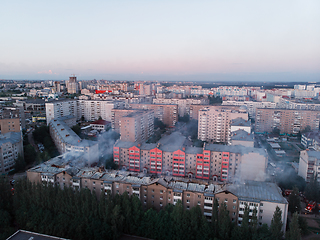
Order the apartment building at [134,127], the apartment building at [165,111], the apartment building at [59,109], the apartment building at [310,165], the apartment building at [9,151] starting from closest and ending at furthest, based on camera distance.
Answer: the apartment building at [310,165]
the apartment building at [9,151]
the apartment building at [134,127]
the apartment building at [59,109]
the apartment building at [165,111]

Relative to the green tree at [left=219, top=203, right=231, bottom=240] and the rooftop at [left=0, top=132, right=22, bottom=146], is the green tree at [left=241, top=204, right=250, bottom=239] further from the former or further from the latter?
the rooftop at [left=0, top=132, right=22, bottom=146]

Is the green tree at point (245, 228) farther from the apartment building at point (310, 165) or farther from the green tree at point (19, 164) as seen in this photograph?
the green tree at point (19, 164)

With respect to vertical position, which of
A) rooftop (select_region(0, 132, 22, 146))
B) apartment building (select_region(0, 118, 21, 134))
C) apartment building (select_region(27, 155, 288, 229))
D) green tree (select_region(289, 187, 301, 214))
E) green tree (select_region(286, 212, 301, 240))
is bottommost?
green tree (select_region(289, 187, 301, 214))

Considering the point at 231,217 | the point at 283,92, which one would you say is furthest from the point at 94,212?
the point at 283,92

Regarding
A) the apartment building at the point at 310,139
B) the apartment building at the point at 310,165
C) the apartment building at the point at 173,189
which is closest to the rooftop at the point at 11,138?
the apartment building at the point at 173,189

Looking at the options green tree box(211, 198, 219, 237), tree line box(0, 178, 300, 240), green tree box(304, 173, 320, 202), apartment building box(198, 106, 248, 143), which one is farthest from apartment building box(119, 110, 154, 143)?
green tree box(304, 173, 320, 202)
